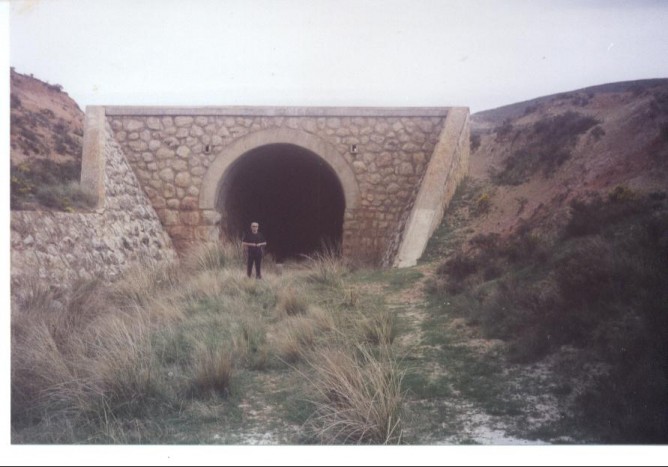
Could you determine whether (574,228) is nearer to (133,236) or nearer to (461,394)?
(461,394)

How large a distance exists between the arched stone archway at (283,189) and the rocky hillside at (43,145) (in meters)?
2.78

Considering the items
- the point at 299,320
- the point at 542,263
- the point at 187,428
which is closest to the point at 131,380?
the point at 187,428

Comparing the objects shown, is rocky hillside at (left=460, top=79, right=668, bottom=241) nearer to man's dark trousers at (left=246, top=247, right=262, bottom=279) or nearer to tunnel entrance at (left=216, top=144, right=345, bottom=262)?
tunnel entrance at (left=216, top=144, right=345, bottom=262)

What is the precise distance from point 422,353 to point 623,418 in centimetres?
187

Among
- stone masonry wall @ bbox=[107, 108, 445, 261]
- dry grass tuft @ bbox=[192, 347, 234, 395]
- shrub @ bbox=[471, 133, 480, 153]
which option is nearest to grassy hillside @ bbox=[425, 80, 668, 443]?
stone masonry wall @ bbox=[107, 108, 445, 261]

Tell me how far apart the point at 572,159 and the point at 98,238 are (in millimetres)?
8225

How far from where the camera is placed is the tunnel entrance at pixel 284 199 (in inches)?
455

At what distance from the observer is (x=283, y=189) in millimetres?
15555

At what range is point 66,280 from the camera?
7.25 meters

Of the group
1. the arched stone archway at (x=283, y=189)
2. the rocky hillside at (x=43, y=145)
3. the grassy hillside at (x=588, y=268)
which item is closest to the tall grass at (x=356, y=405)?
the grassy hillside at (x=588, y=268)

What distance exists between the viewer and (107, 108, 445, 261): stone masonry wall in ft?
35.0

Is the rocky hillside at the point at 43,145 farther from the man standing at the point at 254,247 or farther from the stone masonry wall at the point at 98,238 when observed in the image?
the man standing at the point at 254,247

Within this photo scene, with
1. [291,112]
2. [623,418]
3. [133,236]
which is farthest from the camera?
[291,112]

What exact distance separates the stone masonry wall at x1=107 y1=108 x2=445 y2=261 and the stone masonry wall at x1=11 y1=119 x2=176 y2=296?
368 millimetres
